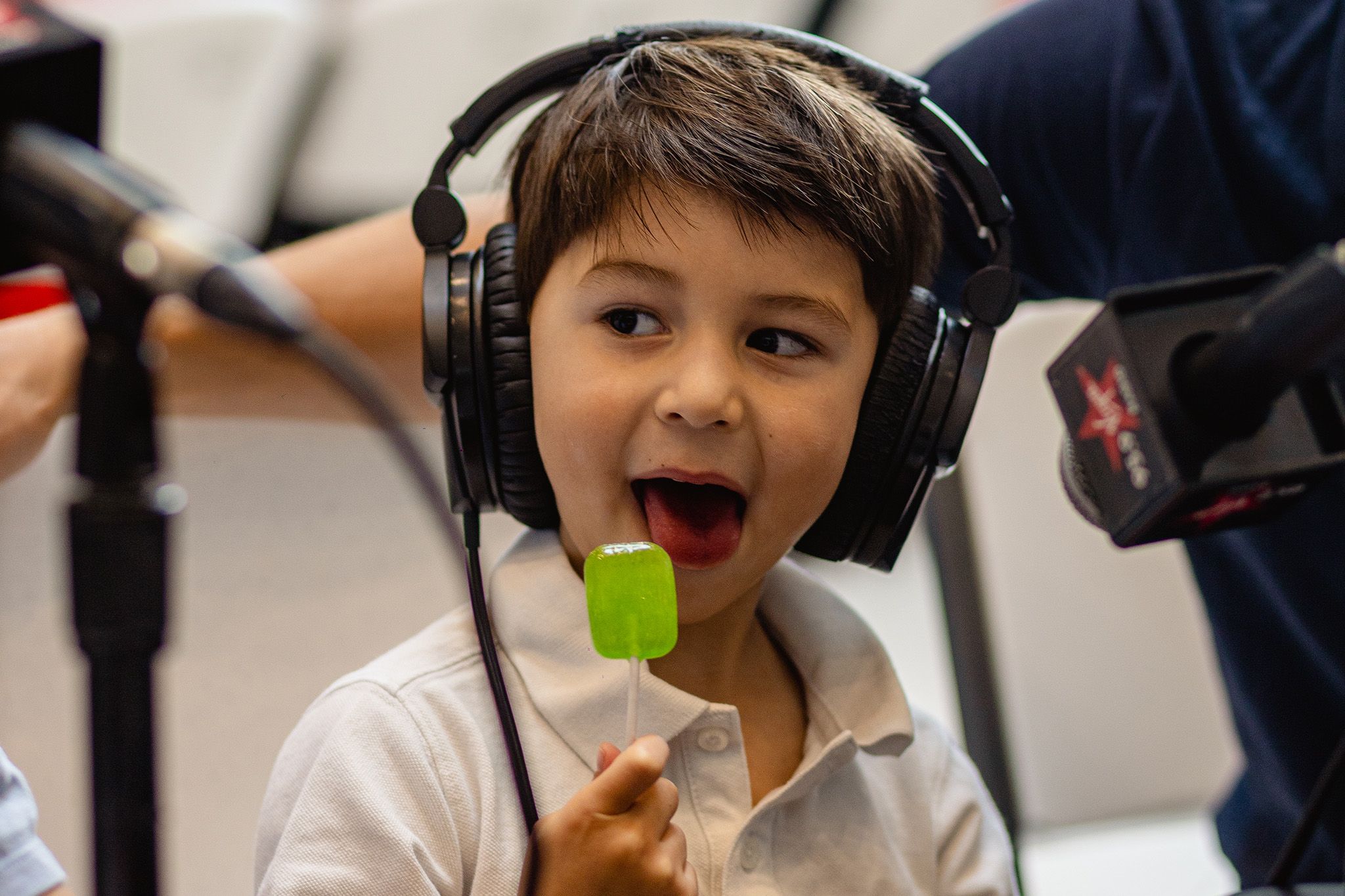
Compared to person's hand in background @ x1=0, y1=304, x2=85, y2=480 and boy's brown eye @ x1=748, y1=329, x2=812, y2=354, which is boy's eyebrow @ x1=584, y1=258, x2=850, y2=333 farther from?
person's hand in background @ x1=0, y1=304, x2=85, y2=480

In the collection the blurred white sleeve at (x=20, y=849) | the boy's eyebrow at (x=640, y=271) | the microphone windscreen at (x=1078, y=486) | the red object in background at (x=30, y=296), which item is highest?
the red object in background at (x=30, y=296)

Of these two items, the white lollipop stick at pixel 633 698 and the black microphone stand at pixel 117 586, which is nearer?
the black microphone stand at pixel 117 586

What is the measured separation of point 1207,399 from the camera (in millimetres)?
467

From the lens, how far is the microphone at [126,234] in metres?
0.35

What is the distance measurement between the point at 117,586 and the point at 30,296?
Answer: 0.54 meters

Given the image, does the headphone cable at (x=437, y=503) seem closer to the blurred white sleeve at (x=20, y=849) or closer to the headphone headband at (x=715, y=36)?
the headphone headband at (x=715, y=36)

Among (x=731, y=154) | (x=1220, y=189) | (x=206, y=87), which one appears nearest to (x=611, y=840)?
(x=731, y=154)

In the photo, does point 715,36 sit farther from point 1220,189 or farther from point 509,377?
point 1220,189

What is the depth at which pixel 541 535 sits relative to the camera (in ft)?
2.21

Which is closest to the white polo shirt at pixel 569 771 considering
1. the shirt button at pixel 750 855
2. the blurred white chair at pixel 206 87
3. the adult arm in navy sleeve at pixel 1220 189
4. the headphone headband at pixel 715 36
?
the shirt button at pixel 750 855

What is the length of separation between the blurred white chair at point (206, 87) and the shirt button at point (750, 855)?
1.86 m

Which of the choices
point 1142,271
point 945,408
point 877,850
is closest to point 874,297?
point 945,408

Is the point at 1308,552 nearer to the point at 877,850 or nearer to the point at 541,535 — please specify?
the point at 877,850

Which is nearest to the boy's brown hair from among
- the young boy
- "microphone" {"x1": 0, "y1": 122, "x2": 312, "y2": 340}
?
the young boy
